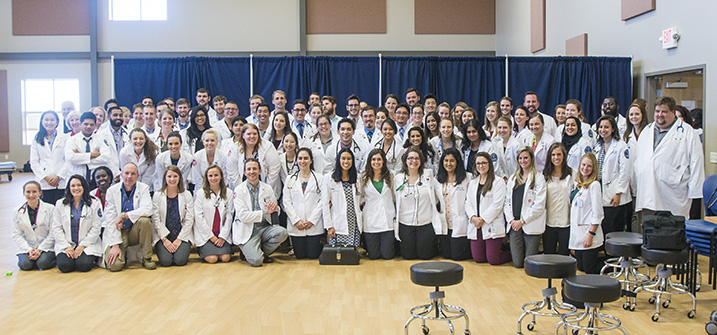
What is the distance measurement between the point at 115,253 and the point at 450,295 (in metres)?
3.10

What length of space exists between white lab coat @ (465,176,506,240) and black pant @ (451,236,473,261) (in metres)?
0.11

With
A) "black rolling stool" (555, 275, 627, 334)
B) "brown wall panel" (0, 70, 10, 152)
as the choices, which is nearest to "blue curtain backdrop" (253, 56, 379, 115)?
"black rolling stool" (555, 275, 627, 334)

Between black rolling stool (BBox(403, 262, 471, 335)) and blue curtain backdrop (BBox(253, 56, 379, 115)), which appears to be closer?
black rolling stool (BBox(403, 262, 471, 335))

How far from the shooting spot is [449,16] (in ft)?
46.0

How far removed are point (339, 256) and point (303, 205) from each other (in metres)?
0.67

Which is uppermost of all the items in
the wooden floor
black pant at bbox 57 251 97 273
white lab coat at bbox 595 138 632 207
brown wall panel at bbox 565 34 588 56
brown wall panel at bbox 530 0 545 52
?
brown wall panel at bbox 530 0 545 52

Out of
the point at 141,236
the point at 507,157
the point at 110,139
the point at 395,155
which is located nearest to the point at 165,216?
the point at 141,236

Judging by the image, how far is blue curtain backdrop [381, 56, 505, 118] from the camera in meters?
9.34

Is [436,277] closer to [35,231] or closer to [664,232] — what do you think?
[664,232]

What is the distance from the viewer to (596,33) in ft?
29.1

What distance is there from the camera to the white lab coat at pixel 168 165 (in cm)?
613

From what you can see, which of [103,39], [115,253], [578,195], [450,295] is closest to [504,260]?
[578,195]

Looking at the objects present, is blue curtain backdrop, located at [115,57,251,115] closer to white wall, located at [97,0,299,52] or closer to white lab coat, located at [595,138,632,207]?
white wall, located at [97,0,299,52]

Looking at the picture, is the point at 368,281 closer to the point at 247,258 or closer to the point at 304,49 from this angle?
the point at 247,258
